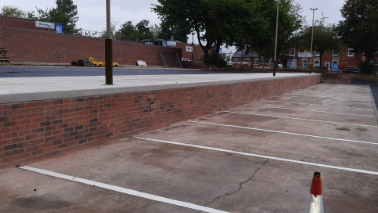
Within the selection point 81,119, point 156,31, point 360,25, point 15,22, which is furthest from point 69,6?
point 81,119

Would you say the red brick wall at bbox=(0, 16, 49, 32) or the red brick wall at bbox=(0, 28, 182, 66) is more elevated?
the red brick wall at bbox=(0, 16, 49, 32)

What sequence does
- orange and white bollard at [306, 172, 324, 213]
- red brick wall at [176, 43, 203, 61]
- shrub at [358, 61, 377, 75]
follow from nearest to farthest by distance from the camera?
orange and white bollard at [306, 172, 324, 213], shrub at [358, 61, 377, 75], red brick wall at [176, 43, 203, 61]

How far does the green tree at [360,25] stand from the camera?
4506cm

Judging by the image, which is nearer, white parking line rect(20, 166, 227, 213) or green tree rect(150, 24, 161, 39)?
white parking line rect(20, 166, 227, 213)

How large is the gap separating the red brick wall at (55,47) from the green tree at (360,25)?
3090cm

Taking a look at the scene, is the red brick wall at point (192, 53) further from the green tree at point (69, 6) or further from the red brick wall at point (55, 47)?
the green tree at point (69, 6)

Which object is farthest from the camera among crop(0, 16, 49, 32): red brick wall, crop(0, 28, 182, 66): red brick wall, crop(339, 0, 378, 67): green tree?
crop(339, 0, 378, 67): green tree

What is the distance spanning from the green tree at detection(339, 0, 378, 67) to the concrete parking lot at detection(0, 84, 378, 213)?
43000 mm

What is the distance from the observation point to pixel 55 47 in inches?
1517

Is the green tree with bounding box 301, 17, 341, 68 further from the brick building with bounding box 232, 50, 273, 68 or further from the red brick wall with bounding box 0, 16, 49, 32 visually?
the red brick wall with bounding box 0, 16, 49, 32

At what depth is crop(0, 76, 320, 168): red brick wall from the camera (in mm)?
5117

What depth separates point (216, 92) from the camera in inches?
479

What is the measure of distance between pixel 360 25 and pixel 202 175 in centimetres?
4856

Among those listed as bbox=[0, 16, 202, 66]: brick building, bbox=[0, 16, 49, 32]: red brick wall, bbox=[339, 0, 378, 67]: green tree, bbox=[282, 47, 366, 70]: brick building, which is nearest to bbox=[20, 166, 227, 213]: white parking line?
bbox=[0, 16, 202, 66]: brick building
